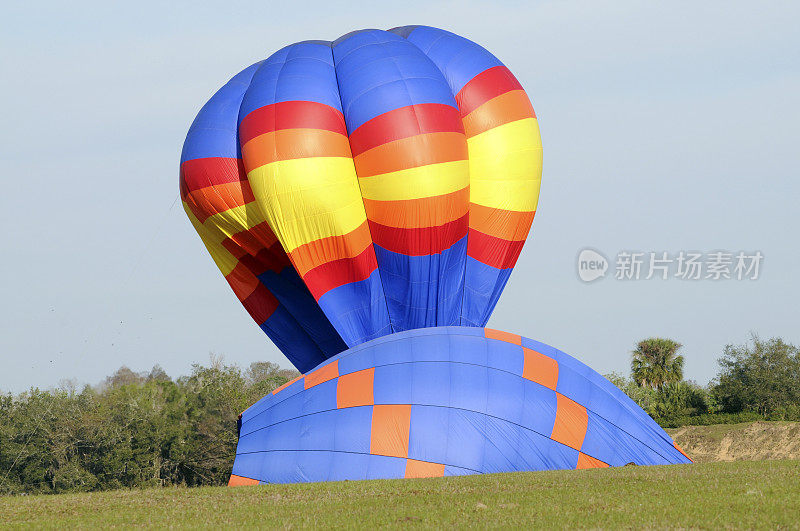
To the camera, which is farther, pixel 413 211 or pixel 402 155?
pixel 413 211

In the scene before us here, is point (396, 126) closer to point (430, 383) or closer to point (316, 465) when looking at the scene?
point (430, 383)

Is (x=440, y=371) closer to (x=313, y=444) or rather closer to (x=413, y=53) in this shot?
(x=313, y=444)

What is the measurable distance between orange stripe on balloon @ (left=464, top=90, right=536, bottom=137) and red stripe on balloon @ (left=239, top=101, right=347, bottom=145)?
10.1ft

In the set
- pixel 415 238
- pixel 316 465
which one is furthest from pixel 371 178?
pixel 316 465

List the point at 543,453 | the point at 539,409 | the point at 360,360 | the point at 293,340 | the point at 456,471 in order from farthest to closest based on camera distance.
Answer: the point at 293,340 → the point at 360,360 → the point at 539,409 → the point at 543,453 → the point at 456,471

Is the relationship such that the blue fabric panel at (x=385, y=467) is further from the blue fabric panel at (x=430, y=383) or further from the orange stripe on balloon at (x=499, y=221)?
the orange stripe on balloon at (x=499, y=221)

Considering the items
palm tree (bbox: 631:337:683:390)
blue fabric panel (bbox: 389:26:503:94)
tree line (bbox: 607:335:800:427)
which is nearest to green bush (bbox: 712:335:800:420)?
tree line (bbox: 607:335:800:427)

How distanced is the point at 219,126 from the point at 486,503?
12404 mm

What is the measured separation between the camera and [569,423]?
674 inches

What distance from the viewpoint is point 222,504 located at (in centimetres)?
1399

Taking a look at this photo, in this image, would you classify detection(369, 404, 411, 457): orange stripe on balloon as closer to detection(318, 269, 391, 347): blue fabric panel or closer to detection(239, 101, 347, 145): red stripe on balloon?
detection(318, 269, 391, 347): blue fabric panel

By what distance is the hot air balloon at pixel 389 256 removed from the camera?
55.4 feet

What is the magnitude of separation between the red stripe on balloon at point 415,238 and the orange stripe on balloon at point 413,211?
11cm

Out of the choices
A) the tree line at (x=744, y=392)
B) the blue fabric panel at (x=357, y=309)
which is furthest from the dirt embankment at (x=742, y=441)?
the blue fabric panel at (x=357, y=309)
